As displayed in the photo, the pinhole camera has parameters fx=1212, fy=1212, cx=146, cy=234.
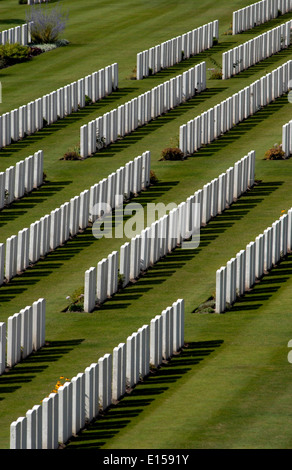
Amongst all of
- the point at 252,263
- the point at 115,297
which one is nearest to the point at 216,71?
the point at 252,263

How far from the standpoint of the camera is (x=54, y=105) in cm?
3831

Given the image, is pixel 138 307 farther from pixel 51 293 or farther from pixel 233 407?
pixel 233 407

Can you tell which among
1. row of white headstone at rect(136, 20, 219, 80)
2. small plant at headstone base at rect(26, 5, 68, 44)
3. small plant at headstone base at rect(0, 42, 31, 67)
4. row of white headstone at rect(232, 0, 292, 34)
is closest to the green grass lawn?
row of white headstone at rect(136, 20, 219, 80)

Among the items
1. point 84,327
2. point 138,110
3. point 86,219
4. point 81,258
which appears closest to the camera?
point 84,327

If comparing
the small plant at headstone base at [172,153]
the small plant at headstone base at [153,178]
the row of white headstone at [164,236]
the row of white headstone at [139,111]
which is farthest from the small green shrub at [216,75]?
the row of white headstone at [164,236]

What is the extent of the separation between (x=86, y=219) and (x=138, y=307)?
18.3 ft

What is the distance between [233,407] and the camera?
18.1 metres

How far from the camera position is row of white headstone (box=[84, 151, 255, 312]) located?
23.8 metres

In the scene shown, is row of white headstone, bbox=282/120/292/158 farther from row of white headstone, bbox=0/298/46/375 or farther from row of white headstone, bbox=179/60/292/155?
row of white headstone, bbox=0/298/46/375

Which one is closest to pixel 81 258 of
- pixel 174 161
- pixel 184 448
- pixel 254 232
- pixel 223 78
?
pixel 254 232

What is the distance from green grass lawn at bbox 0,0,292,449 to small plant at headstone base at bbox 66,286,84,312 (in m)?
0.19

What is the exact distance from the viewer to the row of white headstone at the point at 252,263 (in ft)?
75.1

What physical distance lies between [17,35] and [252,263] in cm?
2775
